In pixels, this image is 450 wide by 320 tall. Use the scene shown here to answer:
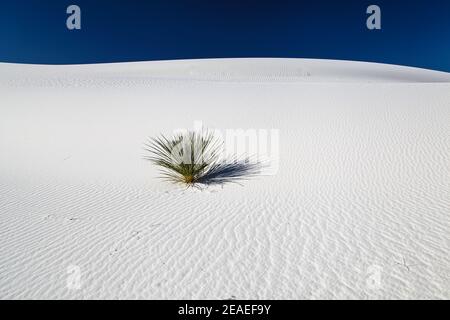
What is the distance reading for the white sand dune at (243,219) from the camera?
2.61 m

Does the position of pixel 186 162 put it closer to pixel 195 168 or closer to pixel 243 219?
pixel 195 168

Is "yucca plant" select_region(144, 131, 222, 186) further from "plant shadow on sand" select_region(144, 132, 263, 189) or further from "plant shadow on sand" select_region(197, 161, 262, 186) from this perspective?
"plant shadow on sand" select_region(197, 161, 262, 186)

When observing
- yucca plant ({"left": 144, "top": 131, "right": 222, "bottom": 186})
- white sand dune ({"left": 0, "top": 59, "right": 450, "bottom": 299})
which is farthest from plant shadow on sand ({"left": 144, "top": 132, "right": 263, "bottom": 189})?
white sand dune ({"left": 0, "top": 59, "right": 450, "bottom": 299})

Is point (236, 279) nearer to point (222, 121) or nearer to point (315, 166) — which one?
point (315, 166)

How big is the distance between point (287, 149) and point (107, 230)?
17.0 feet

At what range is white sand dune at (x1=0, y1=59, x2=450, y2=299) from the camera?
2.61 meters

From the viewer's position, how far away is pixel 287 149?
7434 millimetres

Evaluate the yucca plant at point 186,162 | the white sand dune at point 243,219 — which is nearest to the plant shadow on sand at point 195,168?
the yucca plant at point 186,162

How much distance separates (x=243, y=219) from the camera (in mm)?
3916

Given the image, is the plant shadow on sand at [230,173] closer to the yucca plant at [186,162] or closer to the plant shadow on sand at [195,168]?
the plant shadow on sand at [195,168]

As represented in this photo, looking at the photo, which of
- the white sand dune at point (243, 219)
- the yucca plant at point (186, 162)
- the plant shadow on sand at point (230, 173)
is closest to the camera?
the white sand dune at point (243, 219)

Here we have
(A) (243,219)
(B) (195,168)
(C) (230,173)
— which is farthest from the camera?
(C) (230,173)

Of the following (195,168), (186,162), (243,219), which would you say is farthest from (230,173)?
(243,219)

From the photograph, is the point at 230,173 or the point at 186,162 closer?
the point at 186,162
